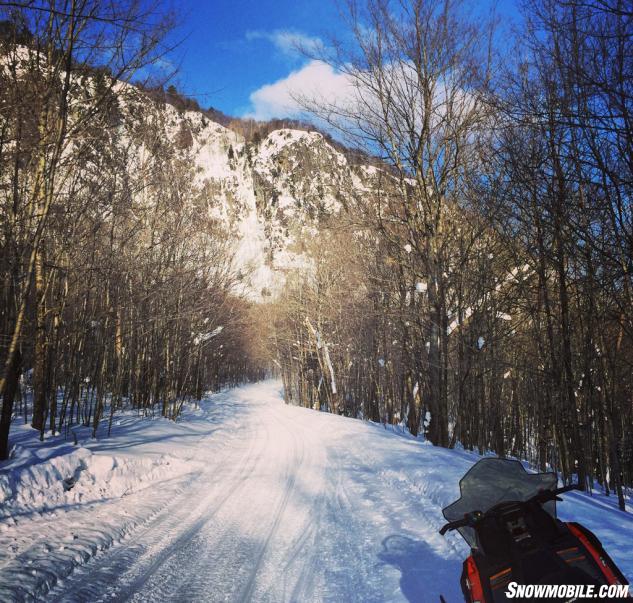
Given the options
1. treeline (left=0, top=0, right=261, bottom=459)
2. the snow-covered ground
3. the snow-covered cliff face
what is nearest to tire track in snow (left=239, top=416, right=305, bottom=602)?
the snow-covered ground

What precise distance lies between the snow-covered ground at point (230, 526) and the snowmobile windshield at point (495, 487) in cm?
112

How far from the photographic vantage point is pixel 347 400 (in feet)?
95.0

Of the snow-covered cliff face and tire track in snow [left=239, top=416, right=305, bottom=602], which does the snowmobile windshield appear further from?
the snow-covered cliff face

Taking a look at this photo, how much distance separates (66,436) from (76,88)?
696cm

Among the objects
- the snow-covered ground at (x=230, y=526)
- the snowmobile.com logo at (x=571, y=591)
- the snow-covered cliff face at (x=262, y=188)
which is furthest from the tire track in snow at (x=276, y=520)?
the snow-covered cliff face at (x=262, y=188)

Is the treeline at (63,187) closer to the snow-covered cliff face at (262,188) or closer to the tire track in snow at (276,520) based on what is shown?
the tire track in snow at (276,520)

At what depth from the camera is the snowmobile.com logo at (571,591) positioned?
1.90 m

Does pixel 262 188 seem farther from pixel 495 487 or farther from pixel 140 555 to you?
pixel 495 487

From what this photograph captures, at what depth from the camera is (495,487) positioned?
8.21ft

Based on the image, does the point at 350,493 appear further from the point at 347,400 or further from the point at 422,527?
the point at 347,400

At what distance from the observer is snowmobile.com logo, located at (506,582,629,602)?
190cm

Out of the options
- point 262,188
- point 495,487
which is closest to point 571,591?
point 495,487

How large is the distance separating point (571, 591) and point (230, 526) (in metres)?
3.80

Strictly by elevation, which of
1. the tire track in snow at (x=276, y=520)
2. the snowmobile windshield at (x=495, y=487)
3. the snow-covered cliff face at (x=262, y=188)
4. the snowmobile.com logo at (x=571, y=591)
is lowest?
the tire track in snow at (x=276, y=520)
